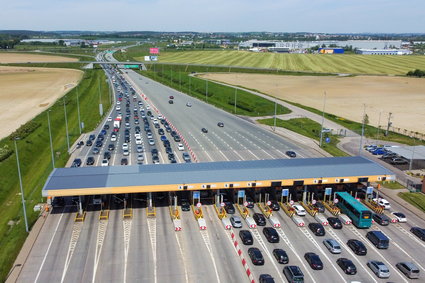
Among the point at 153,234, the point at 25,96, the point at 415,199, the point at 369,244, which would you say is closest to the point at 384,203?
the point at 415,199

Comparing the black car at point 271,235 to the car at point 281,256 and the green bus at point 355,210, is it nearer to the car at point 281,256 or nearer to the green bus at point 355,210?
the car at point 281,256

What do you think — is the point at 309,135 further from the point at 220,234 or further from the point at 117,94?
the point at 117,94

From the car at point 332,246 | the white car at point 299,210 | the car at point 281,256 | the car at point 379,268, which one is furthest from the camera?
the white car at point 299,210

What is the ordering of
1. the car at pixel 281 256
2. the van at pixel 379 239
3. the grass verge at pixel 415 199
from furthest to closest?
the grass verge at pixel 415 199, the van at pixel 379 239, the car at pixel 281 256

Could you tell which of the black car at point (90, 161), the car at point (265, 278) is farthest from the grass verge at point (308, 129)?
the car at point (265, 278)

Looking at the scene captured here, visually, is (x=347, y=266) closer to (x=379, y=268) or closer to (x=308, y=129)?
(x=379, y=268)

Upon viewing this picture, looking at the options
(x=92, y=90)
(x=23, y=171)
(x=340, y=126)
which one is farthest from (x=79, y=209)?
(x=92, y=90)
